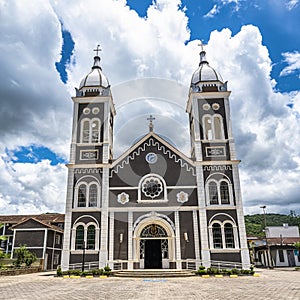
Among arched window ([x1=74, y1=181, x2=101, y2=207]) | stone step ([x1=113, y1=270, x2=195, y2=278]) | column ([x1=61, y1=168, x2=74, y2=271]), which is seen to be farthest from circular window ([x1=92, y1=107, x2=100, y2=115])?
stone step ([x1=113, y1=270, x2=195, y2=278])

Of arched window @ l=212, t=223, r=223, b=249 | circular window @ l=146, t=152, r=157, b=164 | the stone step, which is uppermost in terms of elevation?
circular window @ l=146, t=152, r=157, b=164

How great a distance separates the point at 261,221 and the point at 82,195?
75932 millimetres

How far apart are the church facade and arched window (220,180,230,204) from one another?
8 cm

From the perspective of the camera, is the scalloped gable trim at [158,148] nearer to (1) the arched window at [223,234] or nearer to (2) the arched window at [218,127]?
(2) the arched window at [218,127]

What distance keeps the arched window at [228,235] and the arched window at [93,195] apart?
10223 millimetres

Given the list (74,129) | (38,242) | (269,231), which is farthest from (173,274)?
(269,231)

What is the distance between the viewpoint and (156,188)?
24500 millimetres

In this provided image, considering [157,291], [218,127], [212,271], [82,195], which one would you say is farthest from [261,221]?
[157,291]

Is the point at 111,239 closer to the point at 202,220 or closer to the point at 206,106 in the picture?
the point at 202,220

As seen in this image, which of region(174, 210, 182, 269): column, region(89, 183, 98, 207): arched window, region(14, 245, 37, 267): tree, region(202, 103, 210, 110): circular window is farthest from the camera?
region(14, 245, 37, 267): tree

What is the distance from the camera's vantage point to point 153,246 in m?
23.4

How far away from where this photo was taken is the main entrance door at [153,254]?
75.2 feet

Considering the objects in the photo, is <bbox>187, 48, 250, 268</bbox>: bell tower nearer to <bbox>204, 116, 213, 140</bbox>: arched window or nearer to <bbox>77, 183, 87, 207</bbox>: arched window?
<bbox>204, 116, 213, 140</bbox>: arched window

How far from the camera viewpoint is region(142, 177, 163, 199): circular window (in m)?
24.3
